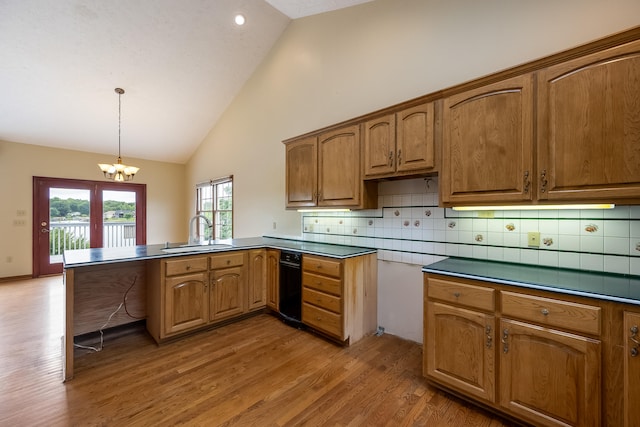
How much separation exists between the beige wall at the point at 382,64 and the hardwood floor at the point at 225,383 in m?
0.79

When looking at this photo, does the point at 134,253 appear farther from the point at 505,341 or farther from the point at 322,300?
the point at 505,341

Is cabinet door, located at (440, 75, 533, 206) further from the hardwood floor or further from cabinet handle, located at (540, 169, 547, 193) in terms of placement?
the hardwood floor

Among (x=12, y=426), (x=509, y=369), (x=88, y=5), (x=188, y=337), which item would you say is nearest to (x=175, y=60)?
(x=88, y=5)

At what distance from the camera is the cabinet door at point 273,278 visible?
3.24 metres

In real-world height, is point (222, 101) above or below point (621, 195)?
above

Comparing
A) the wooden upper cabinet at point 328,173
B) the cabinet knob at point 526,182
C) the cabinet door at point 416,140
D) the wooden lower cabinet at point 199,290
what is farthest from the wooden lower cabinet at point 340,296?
the cabinet knob at point 526,182

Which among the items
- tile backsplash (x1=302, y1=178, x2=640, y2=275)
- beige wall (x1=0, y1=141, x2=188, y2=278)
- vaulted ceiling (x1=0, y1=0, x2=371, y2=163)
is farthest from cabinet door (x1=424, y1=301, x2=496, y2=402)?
beige wall (x1=0, y1=141, x2=188, y2=278)

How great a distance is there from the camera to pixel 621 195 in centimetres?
141

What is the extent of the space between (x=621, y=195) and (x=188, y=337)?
3513mm

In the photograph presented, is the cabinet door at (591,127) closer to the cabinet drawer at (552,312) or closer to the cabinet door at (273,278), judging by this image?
the cabinet drawer at (552,312)

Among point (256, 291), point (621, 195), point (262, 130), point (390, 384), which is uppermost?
point (262, 130)

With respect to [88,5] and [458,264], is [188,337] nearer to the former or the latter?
[458,264]

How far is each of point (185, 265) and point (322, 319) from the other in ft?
4.83

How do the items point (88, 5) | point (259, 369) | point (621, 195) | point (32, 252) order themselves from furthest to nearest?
1. point (32, 252)
2. point (88, 5)
3. point (259, 369)
4. point (621, 195)
